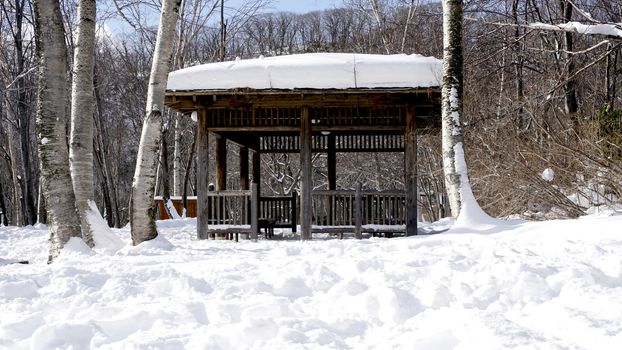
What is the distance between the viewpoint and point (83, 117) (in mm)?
8414

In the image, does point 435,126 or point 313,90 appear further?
point 435,126

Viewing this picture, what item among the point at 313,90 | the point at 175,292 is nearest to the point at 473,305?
the point at 175,292

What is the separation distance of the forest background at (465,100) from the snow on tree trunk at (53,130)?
7146 mm

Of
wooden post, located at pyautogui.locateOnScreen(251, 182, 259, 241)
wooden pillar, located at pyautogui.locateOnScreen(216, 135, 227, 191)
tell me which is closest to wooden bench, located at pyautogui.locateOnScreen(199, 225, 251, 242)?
wooden post, located at pyautogui.locateOnScreen(251, 182, 259, 241)

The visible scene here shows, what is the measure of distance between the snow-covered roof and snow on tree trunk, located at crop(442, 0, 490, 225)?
109 centimetres

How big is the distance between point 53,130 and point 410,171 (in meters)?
6.58

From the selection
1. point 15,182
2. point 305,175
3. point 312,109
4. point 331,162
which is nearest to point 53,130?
point 305,175

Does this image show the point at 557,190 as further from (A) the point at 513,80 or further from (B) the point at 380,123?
(A) the point at 513,80

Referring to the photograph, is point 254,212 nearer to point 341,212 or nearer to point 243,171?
point 341,212

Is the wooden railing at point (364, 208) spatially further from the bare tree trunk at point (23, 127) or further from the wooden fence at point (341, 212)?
the bare tree trunk at point (23, 127)

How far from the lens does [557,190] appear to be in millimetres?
Answer: 9906

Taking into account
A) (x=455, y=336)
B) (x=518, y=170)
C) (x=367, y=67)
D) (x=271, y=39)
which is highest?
(x=271, y=39)

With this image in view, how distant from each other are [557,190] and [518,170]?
701 mm

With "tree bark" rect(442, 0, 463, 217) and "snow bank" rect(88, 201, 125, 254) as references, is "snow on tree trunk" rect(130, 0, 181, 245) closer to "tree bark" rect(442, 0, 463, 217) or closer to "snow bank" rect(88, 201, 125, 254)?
"snow bank" rect(88, 201, 125, 254)
